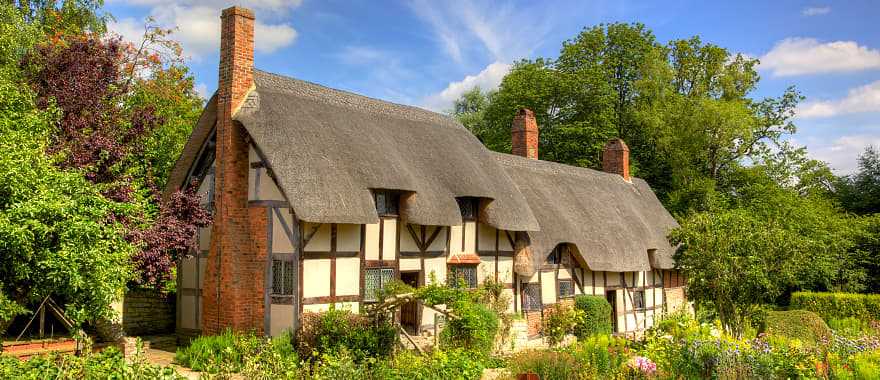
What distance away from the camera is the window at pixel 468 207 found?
17.2 m

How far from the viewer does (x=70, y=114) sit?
43.8ft


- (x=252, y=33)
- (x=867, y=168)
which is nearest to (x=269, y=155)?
(x=252, y=33)

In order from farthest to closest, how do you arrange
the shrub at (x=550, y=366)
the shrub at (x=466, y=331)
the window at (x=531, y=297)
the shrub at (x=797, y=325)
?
the shrub at (x=797, y=325) → the window at (x=531, y=297) → the shrub at (x=466, y=331) → the shrub at (x=550, y=366)

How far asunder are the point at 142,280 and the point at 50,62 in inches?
182

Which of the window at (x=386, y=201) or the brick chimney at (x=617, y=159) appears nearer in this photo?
the window at (x=386, y=201)

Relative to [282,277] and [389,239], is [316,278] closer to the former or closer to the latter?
[282,277]

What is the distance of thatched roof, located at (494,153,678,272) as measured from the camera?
773 inches

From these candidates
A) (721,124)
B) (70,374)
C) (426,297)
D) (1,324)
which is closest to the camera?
(70,374)

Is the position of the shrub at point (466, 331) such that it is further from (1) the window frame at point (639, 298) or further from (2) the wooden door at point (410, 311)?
(1) the window frame at point (639, 298)

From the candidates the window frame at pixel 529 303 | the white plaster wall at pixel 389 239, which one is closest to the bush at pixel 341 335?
the white plaster wall at pixel 389 239

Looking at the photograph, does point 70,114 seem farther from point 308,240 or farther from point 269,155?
point 308,240

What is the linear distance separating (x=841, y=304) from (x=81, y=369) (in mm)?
25167

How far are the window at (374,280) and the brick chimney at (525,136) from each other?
35.4ft

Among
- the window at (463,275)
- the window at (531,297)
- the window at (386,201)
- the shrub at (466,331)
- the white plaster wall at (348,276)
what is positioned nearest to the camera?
the shrub at (466,331)
